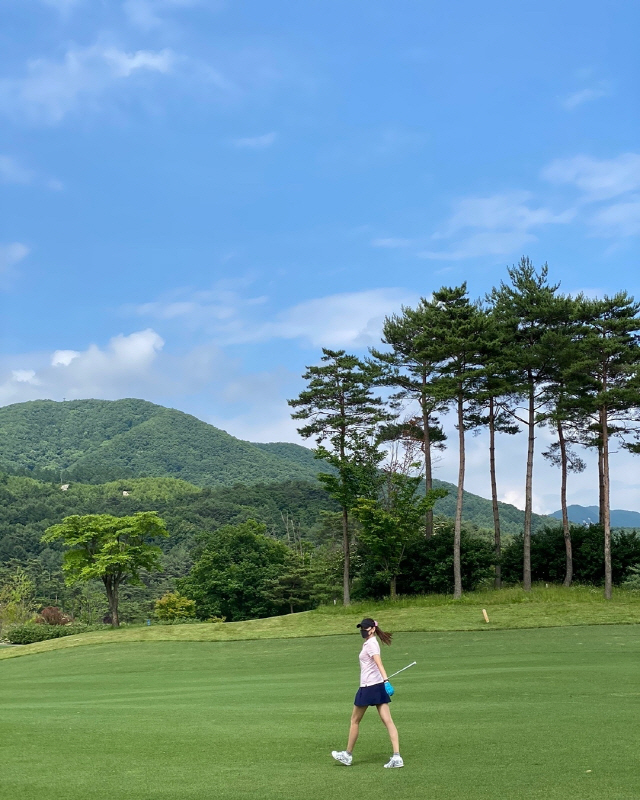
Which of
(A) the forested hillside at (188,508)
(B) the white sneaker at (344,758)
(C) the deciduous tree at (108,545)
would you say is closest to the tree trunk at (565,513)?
(C) the deciduous tree at (108,545)

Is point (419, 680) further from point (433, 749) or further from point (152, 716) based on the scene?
point (433, 749)

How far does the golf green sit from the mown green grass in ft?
26.3

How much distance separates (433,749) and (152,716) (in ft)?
22.9

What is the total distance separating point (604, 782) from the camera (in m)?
8.47

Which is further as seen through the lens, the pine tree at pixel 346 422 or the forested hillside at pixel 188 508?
the forested hillside at pixel 188 508

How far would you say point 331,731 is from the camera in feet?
42.4

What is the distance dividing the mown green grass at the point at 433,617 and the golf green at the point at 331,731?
8.00m

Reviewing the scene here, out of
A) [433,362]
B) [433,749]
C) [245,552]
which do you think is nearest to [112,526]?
[433,362]

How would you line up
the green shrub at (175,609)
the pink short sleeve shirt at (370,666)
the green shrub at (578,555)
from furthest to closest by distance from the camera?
1. the green shrub at (175,609)
2. the green shrub at (578,555)
3. the pink short sleeve shirt at (370,666)

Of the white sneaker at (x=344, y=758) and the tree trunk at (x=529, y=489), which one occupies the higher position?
the tree trunk at (x=529, y=489)

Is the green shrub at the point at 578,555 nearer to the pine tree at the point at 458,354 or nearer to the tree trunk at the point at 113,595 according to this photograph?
the pine tree at the point at 458,354

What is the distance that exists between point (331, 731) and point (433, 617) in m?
27.1

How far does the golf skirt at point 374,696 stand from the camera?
962 centimetres

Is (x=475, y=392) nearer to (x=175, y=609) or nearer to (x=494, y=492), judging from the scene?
(x=494, y=492)
